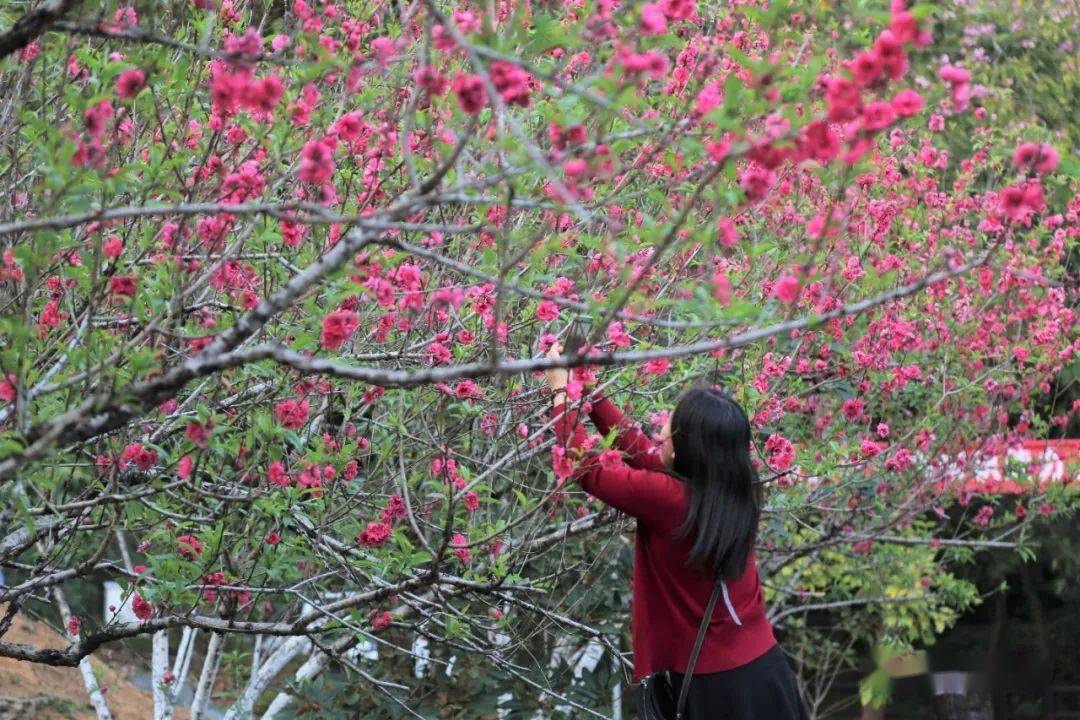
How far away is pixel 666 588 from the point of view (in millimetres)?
3748

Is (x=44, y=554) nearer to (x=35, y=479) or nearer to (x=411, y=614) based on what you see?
(x=35, y=479)

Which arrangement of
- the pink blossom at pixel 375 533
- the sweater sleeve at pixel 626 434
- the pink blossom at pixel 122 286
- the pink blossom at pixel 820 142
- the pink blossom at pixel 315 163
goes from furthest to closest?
the pink blossom at pixel 375 533 < the sweater sleeve at pixel 626 434 < the pink blossom at pixel 122 286 < the pink blossom at pixel 315 163 < the pink blossom at pixel 820 142

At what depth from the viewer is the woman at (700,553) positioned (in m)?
3.66

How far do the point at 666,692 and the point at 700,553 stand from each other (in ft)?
1.45

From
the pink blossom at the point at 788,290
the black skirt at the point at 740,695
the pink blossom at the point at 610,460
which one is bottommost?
the black skirt at the point at 740,695

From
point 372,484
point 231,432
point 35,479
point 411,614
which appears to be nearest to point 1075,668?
point 411,614

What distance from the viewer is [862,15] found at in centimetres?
248

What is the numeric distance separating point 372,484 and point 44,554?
54.5 inches

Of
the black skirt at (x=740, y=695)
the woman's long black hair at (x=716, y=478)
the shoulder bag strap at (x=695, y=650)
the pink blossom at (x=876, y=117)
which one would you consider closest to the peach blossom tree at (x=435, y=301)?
the pink blossom at (x=876, y=117)

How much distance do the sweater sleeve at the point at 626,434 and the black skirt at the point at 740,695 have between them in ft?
2.02

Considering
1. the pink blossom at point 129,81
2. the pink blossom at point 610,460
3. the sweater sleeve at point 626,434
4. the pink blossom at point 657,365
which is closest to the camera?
→ the pink blossom at point 129,81

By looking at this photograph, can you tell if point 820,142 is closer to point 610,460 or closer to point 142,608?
point 610,460

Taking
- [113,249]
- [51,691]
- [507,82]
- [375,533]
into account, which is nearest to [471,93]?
[507,82]

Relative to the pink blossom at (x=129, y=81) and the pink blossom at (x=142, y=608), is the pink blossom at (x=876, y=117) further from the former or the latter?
the pink blossom at (x=142, y=608)
